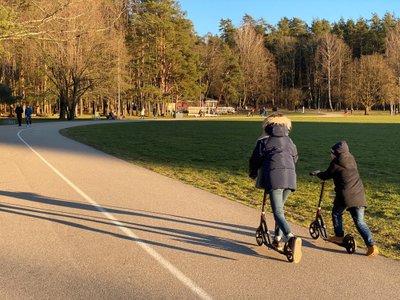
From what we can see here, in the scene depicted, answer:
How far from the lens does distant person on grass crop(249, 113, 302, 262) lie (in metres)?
5.30

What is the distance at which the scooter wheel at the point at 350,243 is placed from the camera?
18.4 feet

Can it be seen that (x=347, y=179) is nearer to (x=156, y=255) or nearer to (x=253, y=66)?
(x=156, y=255)

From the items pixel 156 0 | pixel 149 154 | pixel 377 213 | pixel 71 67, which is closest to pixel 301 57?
pixel 156 0

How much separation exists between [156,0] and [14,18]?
58.9 metres

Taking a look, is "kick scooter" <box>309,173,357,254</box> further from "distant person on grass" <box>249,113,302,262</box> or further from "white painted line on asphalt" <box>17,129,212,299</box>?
"white painted line on asphalt" <box>17,129,212,299</box>

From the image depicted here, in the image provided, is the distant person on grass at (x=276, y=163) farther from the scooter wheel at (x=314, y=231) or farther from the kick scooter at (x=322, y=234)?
the scooter wheel at (x=314, y=231)

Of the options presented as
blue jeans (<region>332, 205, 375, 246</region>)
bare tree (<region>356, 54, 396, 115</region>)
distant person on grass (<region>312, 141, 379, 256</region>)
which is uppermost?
bare tree (<region>356, 54, 396, 115</region>)

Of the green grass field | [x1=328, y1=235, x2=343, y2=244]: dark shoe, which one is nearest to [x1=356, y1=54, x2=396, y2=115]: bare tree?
the green grass field

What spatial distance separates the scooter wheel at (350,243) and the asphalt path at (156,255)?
0.09 meters

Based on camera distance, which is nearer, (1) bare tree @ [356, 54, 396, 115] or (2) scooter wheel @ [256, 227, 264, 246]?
(2) scooter wheel @ [256, 227, 264, 246]

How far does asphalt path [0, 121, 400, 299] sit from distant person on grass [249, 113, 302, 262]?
0.63 m

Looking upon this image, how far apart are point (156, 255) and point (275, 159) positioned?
6.21 ft

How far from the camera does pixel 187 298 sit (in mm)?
4211

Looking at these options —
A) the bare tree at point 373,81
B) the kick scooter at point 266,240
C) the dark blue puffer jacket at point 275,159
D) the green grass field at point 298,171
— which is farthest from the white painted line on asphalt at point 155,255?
the bare tree at point 373,81
